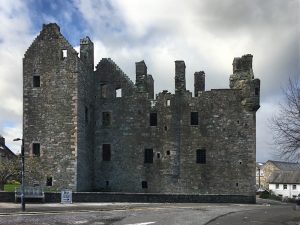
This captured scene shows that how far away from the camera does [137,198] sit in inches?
1490

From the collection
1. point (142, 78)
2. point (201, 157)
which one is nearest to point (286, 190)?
point (201, 157)

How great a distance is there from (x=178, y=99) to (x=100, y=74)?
26.4ft

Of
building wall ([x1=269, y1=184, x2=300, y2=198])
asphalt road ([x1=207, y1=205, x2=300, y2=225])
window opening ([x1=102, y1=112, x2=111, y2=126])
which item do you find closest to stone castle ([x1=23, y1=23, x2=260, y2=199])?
window opening ([x1=102, y1=112, x2=111, y2=126])

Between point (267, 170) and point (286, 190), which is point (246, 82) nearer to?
point (286, 190)

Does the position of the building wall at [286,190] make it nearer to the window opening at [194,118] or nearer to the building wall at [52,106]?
the window opening at [194,118]

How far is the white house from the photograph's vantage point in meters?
92.4

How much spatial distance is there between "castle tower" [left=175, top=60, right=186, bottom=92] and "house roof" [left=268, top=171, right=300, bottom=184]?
55451mm

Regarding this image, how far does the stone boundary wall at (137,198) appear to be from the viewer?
3553 centimetres

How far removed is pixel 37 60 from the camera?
42.1m

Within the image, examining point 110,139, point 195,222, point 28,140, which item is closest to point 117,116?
point 110,139

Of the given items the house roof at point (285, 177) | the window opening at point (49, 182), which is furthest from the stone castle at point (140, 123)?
the house roof at point (285, 177)

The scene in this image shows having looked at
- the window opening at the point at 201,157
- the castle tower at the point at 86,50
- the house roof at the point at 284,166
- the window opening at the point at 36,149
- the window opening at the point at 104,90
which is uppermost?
the castle tower at the point at 86,50

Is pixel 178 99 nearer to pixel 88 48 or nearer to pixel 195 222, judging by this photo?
pixel 88 48

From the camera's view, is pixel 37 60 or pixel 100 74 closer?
pixel 37 60
